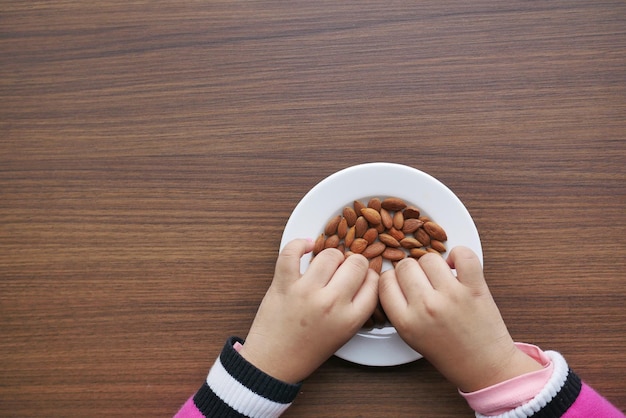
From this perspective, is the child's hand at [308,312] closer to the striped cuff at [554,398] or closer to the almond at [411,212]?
the almond at [411,212]

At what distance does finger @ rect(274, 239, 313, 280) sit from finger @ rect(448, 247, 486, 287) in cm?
15

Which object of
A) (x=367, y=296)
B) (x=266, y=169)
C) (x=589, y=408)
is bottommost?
(x=589, y=408)

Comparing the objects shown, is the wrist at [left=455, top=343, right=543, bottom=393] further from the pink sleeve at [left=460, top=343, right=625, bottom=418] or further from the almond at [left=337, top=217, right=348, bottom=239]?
the almond at [left=337, top=217, right=348, bottom=239]

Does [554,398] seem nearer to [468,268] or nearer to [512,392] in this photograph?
[512,392]

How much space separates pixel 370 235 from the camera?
583 mm

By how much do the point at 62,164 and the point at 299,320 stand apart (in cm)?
35

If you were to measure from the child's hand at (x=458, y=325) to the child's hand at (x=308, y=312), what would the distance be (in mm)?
41

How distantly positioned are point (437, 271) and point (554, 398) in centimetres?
16

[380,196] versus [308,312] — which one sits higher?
[380,196]

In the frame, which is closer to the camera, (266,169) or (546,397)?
(546,397)

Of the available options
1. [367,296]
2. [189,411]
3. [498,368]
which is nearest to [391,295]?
[367,296]

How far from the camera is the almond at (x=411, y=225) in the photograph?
57 cm

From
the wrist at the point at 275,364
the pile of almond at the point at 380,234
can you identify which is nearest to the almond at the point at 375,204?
the pile of almond at the point at 380,234

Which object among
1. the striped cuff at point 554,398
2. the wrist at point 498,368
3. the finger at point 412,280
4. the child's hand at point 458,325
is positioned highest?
the finger at point 412,280
